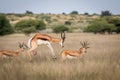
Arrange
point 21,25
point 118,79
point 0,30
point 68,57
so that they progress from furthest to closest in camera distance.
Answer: point 21,25
point 0,30
point 68,57
point 118,79

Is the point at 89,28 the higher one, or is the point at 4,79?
the point at 4,79

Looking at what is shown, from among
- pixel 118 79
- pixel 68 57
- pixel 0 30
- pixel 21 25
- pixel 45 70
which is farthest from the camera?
pixel 21 25

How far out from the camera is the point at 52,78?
7734mm

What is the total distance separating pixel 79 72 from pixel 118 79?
1261 millimetres

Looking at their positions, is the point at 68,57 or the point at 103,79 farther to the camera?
the point at 68,57

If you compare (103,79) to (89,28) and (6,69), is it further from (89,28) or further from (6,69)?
(89,28)

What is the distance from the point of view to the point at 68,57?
11922 mm

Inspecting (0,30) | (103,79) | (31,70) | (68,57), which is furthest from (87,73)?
(0,30)

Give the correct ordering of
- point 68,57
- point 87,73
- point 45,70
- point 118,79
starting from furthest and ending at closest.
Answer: point 68,57, point 45,70, point 87,73, point 118,79

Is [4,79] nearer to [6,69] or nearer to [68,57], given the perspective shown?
[6,69]

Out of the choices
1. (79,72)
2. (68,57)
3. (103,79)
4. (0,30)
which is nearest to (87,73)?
(79,72)

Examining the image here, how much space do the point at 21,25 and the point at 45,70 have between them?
50.7m

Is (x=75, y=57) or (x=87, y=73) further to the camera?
(x=75, y=57)

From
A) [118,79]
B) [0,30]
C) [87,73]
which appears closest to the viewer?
[118,79]
